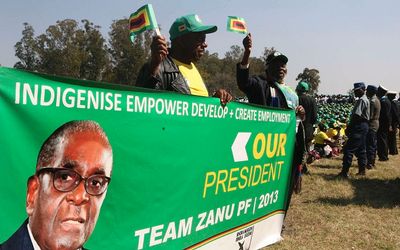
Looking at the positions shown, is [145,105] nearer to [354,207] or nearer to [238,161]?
[238,161]

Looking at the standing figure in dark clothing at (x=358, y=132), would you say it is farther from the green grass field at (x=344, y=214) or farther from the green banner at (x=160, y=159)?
the green banner at (x=160, y=159)

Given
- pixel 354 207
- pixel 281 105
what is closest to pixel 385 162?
pixel 354 207

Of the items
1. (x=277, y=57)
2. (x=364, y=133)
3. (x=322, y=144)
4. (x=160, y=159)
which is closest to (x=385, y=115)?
(x=322, y=144)

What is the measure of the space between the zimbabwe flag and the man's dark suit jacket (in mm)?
1319

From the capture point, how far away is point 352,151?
8297mm

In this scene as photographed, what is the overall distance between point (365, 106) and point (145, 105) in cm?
721

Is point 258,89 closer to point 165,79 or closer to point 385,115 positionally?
point 165,79

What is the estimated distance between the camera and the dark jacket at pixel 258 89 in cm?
411

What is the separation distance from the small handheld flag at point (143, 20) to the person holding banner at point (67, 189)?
767 mm

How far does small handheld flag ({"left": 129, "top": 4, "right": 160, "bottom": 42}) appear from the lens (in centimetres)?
251

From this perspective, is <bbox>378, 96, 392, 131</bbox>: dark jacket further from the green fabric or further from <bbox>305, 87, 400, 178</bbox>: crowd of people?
the green fabric

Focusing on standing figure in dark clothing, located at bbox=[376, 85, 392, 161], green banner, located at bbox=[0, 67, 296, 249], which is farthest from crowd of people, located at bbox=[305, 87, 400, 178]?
green banner, located at bbox=[0, 67, 296, 249]

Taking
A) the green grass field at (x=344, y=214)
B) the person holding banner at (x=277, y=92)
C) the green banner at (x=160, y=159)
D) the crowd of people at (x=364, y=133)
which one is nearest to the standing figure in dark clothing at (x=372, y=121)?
the crowd of people at (x=364, y=133)

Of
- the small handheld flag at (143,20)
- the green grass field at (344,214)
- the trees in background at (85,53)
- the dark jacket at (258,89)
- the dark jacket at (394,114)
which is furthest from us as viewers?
the trees in background at (85,53)
